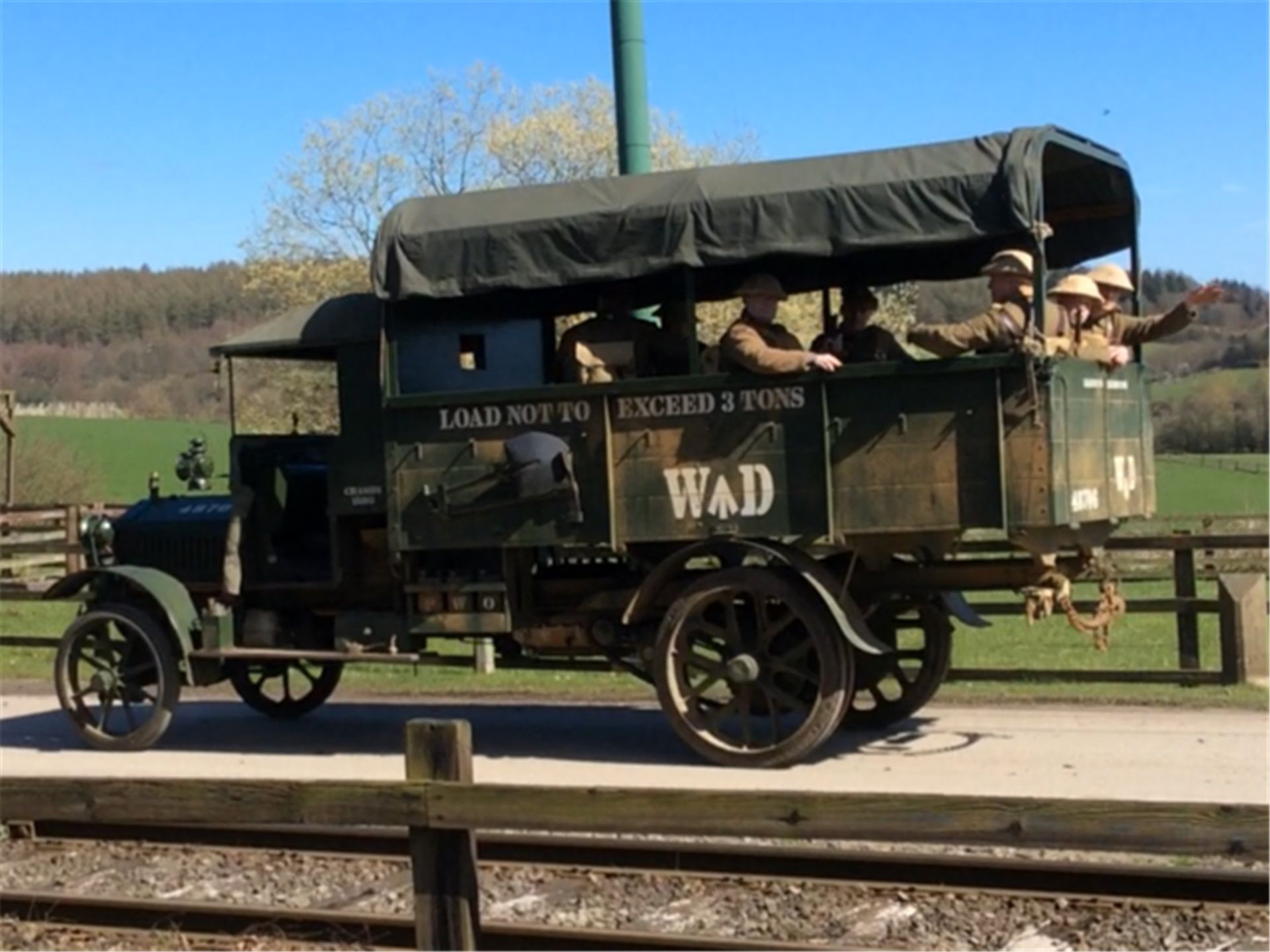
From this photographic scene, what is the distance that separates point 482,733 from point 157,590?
2.40m

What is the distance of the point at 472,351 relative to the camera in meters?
11.1

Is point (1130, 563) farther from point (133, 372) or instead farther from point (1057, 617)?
point (133, 372)

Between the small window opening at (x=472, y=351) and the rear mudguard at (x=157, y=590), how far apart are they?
2.67 m

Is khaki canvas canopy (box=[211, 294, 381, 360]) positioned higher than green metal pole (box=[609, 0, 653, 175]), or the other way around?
green metal pole (box=[609, 0, 653, 175])

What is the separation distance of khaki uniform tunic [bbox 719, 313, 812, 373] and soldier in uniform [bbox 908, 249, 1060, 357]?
2.25 ft

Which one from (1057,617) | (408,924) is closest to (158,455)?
(1057,617)

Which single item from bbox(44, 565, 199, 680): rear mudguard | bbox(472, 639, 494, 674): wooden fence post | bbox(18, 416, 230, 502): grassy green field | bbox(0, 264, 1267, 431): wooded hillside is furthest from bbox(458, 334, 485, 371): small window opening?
bbox(0, 264, 1267, 431): wooded hillside

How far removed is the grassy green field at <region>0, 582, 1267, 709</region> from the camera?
13.0 m

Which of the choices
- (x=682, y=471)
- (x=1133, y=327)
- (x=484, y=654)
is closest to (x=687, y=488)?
(x=682, y=471)

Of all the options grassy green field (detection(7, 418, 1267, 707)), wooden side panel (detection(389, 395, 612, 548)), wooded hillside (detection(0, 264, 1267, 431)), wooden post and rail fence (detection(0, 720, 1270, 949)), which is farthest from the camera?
→ wooded hillside (detection(0, 264, 1267, 431))

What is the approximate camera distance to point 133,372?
74812 millimetres

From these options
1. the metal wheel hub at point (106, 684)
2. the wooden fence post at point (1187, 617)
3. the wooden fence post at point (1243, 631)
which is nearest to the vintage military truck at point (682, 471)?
the metal wheel hub at point (106, 684)

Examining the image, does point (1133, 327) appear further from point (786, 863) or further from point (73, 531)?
point (73, 531)

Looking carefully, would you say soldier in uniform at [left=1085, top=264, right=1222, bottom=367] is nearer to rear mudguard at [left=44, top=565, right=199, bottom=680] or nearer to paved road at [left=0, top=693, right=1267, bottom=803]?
paved road at [left=0, top=693, right=1267, bottom=803]
